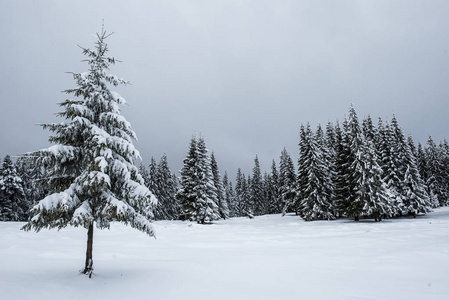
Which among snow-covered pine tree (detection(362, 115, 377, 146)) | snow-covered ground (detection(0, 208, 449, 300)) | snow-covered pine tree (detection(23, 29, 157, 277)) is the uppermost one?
snow-covered pine tree (detection(362, 115, 377, 146))

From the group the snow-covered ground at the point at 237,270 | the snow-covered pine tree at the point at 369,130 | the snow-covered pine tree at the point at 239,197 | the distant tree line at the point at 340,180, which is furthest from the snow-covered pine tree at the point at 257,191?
the snow-covered ground at the point at 237,270

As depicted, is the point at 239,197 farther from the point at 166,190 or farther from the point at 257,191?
the point at 166,190

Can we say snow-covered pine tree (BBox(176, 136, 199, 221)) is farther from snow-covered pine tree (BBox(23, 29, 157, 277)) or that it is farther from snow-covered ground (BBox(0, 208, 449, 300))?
snow-covered pine tree (BBox(23, 29, 157, 277))

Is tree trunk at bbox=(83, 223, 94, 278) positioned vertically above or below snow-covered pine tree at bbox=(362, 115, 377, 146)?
below

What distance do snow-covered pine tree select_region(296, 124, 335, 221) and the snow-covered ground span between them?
20.0m

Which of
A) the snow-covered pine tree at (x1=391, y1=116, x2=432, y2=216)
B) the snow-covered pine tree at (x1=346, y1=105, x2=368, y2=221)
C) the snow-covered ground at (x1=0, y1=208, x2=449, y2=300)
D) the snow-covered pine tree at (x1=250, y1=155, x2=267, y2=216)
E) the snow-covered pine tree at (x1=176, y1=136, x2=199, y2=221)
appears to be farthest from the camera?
the snow-covered pine tree at (x1=250, y1=155, x2=267, y2=216)

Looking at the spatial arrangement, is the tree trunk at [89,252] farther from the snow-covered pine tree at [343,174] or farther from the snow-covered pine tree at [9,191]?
the snow-covered pine tree at [9,191]

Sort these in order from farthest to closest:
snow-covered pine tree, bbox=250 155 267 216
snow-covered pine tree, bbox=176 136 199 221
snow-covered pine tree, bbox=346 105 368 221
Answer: snow-covered pine tree, bbox=250 155 267 216 → snow-covered pine tree, bbox=176 136 199 221 → snow-covered pine tree, bbox=346 105 368 221

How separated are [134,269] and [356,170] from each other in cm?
3084

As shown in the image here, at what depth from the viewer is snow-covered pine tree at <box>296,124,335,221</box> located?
132 ft

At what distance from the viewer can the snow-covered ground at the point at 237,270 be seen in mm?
8992

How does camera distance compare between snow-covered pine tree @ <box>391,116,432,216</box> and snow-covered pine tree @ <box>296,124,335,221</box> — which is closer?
snow-covered pine tree @ <box>391,116,432,216</box>

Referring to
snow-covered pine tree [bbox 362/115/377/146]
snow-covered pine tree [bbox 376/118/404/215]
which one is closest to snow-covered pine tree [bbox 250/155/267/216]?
snow-covered pine tree [bbox 362/115/377/146]

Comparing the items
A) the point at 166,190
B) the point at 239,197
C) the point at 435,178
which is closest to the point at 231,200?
the point at 239,197
